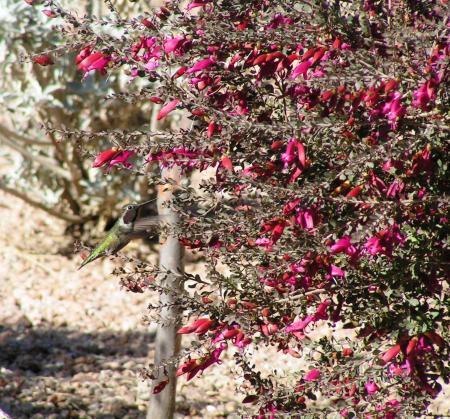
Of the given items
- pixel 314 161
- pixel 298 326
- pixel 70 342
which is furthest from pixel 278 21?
pixel 70 342

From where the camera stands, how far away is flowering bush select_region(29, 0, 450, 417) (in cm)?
227

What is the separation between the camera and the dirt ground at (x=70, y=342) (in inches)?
178

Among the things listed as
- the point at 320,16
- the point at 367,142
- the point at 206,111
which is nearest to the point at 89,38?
the point at 206,111

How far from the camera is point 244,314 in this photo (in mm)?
2486

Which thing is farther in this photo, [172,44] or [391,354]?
[172,44]

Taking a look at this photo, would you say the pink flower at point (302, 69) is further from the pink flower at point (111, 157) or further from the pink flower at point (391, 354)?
the pink flower at point (391, 354)

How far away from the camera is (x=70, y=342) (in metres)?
5.62

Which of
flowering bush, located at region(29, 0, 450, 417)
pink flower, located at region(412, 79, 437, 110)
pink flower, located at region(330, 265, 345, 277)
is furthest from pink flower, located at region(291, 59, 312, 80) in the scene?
pink flower, located at region(330, 265, 345, 277)

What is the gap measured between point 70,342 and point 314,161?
361cm

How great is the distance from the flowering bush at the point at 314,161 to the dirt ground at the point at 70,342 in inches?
44.3

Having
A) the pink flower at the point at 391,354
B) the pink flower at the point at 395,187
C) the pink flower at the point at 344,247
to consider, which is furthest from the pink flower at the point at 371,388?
the pink flower at the point at 395,187

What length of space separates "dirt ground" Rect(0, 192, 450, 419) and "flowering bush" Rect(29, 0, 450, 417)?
1126mm

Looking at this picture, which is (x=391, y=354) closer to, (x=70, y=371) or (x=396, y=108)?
(x=396, y=108)

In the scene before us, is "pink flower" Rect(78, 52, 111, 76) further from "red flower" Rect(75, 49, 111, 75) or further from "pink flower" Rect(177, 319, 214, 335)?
"pink flower" Rect(177, 319, 214, 335)
